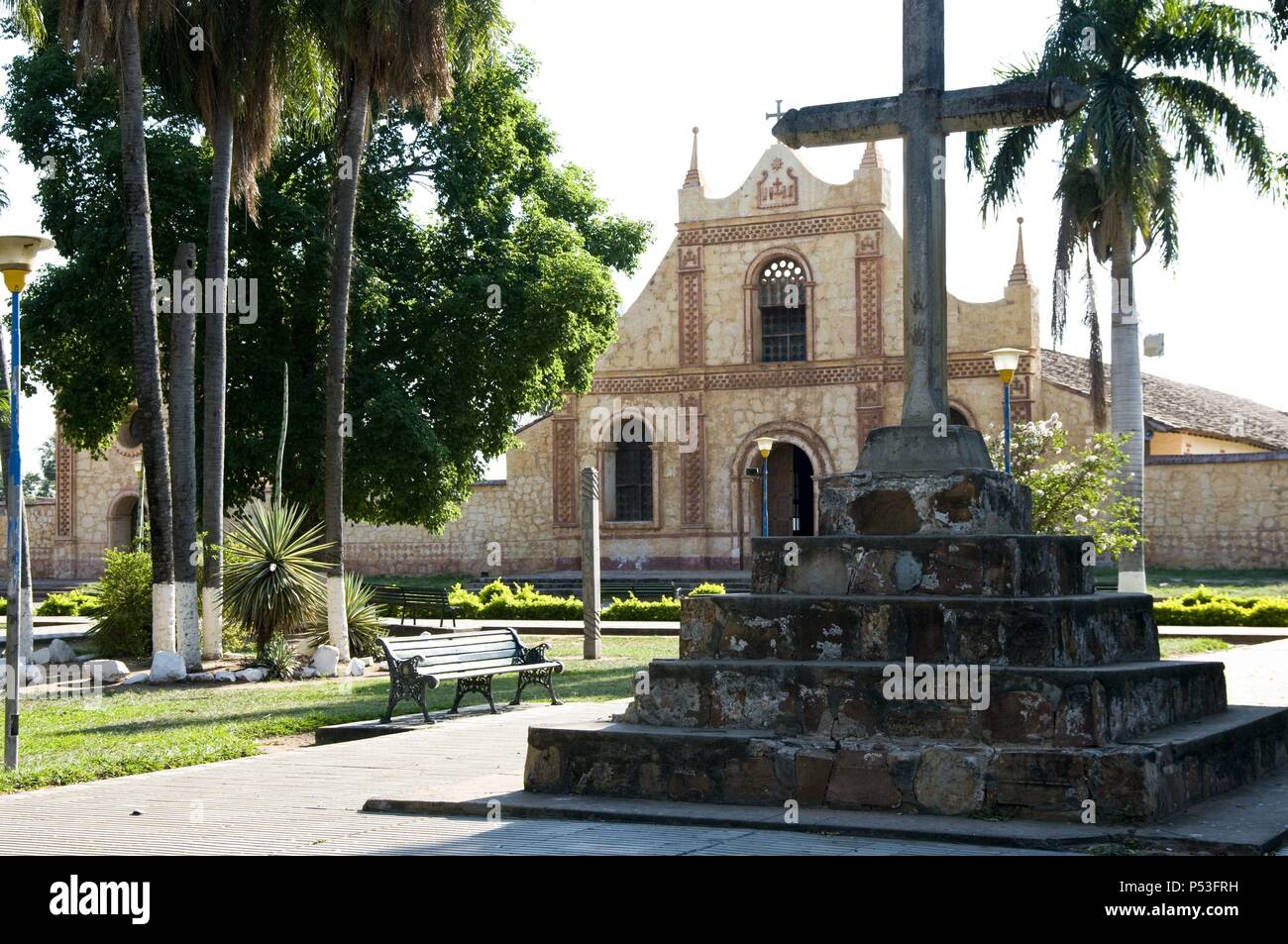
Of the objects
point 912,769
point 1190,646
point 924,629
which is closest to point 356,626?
point 1190,646

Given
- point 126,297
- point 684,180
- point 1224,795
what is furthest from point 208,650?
point 684,180

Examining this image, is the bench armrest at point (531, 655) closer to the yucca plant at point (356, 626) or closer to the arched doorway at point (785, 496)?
the yucca plant at point (356, 626)

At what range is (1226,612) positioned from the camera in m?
22.3

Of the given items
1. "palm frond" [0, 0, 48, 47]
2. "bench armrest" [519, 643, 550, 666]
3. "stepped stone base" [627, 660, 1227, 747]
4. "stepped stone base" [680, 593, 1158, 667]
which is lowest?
"bench armrest" [519, 643, 550, 666]

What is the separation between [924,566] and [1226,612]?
1700 centimetres

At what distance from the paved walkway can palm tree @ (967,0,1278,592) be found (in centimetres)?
1447

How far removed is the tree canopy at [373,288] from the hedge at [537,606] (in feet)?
12.3

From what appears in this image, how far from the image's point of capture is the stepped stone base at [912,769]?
20.7 ft

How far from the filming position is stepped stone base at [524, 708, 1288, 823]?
20.7 ft

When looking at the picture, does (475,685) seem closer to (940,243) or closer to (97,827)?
(97,827)

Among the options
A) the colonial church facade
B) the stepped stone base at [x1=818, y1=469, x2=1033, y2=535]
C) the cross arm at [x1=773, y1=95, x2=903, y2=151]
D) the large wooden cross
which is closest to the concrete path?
the stepped stone base at [x1=818, y1=469, x2=1033, y2=535]

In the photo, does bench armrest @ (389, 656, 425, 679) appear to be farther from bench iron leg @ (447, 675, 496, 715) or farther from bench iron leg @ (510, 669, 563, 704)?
bench iron leg @ (510, 669, 563, 704)

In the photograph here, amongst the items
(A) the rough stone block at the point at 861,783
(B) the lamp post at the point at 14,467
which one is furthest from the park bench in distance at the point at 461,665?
(A) the rough stone block at the point at 861,783
